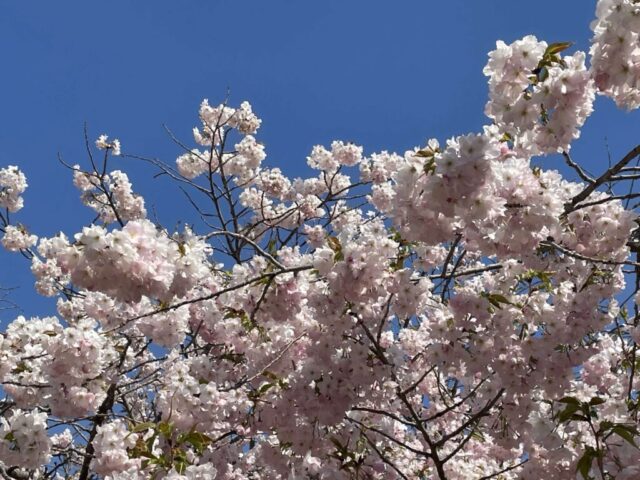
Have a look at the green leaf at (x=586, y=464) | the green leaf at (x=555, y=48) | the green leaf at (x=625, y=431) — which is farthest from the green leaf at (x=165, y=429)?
the green leaf at (x=555, y=48)

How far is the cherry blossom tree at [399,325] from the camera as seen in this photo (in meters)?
2.97

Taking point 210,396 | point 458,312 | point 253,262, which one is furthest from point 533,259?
point 210,396

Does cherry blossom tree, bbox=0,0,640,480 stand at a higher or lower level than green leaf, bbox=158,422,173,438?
higher

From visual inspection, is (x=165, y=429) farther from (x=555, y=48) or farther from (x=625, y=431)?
(x=555, y=48)

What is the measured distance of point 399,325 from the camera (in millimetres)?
6496

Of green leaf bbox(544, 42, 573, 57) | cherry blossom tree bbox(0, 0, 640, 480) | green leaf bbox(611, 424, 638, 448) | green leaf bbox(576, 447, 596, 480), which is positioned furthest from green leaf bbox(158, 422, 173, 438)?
green leaf bbox(544, 42, 573, 57)

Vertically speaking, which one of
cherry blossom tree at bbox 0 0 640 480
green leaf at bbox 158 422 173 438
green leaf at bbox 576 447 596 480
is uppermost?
cherry blossom tree at bbox 0 0 640 480

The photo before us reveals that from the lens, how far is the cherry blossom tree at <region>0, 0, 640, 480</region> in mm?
2967

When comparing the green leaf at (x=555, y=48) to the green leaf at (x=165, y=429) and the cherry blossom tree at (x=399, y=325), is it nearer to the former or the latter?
the cherry blossom tree at (x=399, y=325)

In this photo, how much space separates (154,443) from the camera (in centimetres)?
395

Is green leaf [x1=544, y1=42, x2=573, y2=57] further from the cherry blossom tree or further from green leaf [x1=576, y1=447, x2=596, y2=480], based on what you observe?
green leaf [x1=576, y1=447, x2=596, y2=480]

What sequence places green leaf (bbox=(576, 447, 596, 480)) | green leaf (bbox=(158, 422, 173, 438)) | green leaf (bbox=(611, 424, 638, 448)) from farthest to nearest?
green leaf (bbox=(158, 422, 173, 438)) < green leaf (bbox=(576, 447, 596, 480)) < green leaf (bbox=(611, 424, 638, 448))

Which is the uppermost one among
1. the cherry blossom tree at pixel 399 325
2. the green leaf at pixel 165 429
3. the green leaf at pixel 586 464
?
the cherry blossom tree at pixel 399 325

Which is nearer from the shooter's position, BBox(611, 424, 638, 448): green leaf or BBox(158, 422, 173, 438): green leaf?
BBox(611, 424, 638, 448): green leaf
